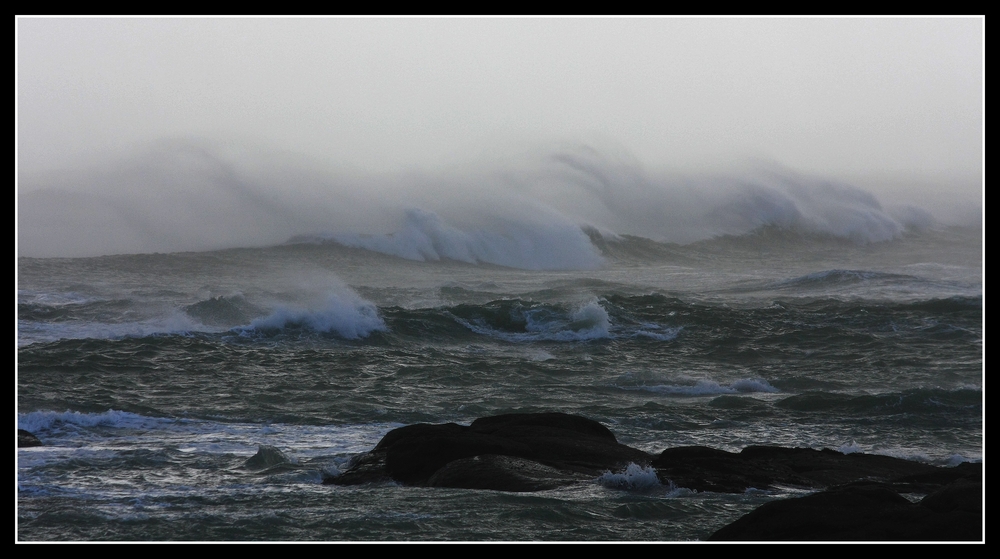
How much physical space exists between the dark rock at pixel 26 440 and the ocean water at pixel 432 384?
20 cm

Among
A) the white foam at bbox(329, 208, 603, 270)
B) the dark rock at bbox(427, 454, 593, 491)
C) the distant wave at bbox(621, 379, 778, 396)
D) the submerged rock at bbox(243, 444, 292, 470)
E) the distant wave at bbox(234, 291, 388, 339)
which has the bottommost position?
the submerged rock at bbox(243, 444, 292, 470)

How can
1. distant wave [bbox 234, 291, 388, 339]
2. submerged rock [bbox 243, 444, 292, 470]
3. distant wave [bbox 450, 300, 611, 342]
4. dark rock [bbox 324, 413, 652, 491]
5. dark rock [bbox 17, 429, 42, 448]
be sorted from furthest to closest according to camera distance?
distant wave [bbox 450, 300, 611, 342], distant wave [bbox 234, 291, 388, 339], dark rock [bbox 17, 429, 42, 448], submerged rock [bbox 243, 444, 292, 470], dark rock [bbox 324, 413, 652, 491]

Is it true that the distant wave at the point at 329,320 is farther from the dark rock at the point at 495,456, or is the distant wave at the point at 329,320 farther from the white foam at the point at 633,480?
the white foam at the point at 633,480

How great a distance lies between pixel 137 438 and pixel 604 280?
60.3ft

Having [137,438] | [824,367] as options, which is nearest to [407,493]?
[137,438]

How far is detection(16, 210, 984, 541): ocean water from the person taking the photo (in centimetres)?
594

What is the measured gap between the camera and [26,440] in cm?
788

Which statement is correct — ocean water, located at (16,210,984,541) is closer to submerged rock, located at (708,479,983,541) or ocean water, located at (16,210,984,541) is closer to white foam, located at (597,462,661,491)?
white foam, located at (597,462,661,491)

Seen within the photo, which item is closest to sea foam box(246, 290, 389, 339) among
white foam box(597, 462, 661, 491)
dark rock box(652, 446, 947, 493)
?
dark rock box(652, 446, 947, 493)

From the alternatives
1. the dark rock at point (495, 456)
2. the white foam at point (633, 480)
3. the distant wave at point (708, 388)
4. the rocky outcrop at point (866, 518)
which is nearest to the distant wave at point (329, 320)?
the distant wave at point (708, 388)

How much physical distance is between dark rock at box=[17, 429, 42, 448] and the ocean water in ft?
0.67

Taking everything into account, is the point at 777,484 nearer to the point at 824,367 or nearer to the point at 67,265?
the point at 824,367

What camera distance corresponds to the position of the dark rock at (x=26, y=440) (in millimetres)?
7758

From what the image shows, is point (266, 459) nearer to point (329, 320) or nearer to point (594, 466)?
point (594, 466)
